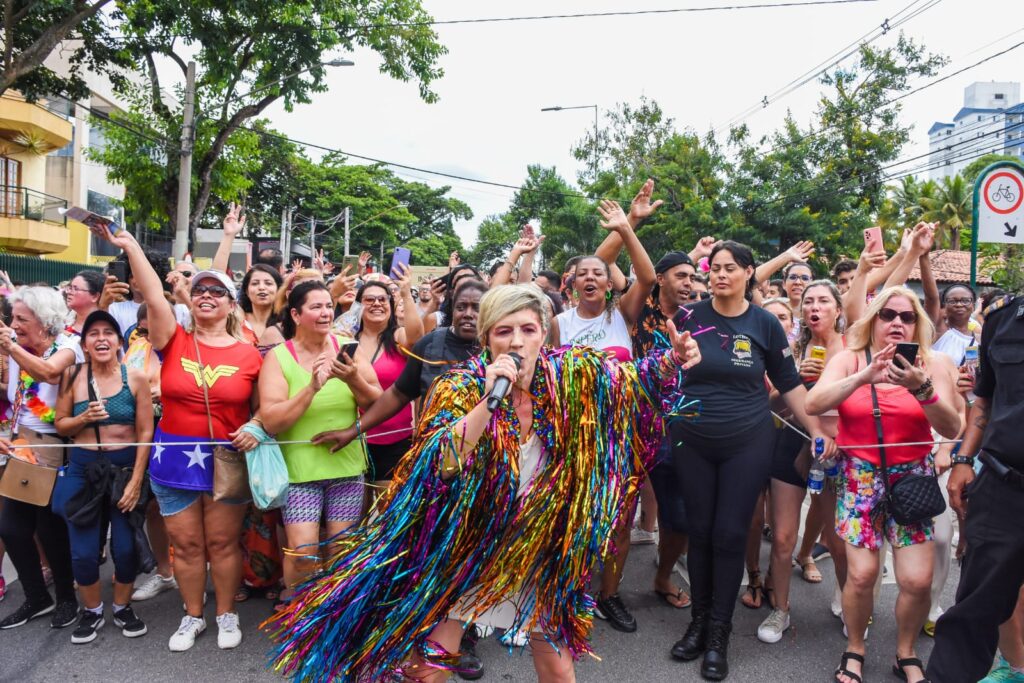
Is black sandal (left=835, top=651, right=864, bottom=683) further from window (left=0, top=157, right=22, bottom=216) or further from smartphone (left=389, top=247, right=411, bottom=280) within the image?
window (left=0, top=157, right=22, bottom=216)

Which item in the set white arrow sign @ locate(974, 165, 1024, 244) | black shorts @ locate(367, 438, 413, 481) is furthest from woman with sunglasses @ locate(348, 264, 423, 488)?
white arrow sign @ locate(974, 165, 1024, 244)

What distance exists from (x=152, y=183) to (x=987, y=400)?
58.6ft

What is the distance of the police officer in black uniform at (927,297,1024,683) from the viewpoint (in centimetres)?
275

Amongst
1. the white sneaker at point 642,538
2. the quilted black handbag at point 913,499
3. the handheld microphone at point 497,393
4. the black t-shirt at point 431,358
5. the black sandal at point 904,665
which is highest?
the handheld microphone at point 497,393

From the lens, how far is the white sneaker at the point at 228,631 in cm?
377

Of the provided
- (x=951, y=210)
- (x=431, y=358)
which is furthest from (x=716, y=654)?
(x=951, y=210)

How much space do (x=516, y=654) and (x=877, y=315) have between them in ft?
8.10

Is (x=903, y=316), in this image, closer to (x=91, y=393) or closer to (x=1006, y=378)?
(x=1006, y=378)

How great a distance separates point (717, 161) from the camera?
2519 cm

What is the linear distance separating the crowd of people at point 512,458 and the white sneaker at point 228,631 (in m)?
0.01

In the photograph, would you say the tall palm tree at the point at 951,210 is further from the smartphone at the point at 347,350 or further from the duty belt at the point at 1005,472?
the smartphone at the point at 347,350

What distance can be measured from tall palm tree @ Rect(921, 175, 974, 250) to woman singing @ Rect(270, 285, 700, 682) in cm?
3579

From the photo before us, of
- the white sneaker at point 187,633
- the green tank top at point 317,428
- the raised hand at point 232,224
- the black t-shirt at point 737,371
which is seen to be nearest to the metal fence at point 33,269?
the raised hand at point 232,224

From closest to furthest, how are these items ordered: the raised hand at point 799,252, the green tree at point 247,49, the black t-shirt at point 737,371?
the black t-shirt at point 737,371 → the raised hand at point 799,252 → the green tree at point 247,49
